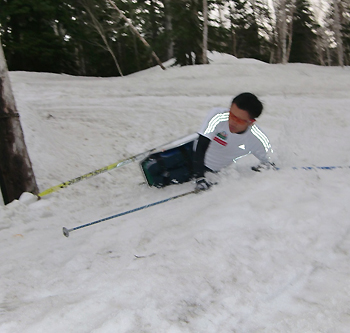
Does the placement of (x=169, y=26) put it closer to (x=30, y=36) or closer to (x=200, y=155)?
(x=30, y=36)

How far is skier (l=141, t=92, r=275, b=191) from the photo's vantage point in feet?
13.3

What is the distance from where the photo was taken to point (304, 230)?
9.05ft

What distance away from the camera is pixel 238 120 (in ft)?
13.4

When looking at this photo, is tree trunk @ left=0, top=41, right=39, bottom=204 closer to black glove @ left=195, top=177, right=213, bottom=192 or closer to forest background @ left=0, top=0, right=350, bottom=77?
black glove @ left=195, top=177, right=213, bottom=192

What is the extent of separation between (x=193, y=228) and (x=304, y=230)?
37.0 inches

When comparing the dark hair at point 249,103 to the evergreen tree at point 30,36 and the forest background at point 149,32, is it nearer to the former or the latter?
the forest background at point 149,32

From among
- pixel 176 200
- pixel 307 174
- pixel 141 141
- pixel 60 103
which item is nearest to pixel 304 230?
pixel 307 174

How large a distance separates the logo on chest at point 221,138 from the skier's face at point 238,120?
11 centimetres

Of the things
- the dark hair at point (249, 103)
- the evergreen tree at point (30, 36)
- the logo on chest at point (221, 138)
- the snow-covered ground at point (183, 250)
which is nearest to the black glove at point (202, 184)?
the snow-covered ground at point (183, 250)

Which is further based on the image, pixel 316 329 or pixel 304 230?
pixel 304 230

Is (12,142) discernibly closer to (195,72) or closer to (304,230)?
(304,230)

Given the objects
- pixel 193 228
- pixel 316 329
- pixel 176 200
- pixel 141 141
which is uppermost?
pixel 316 329

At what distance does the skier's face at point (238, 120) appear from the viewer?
402 centimetres

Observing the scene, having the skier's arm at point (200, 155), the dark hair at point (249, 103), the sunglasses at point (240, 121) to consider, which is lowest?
the skier's arm at point (200, 155)
